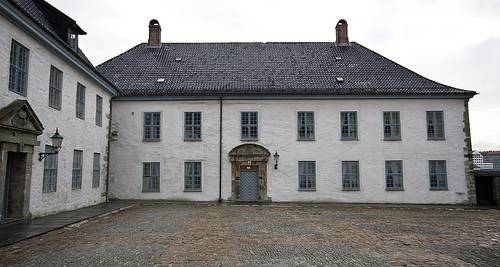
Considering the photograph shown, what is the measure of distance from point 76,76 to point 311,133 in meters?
12.4

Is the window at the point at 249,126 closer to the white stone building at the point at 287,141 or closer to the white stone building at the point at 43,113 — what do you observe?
the white stone building at the point at 287,141

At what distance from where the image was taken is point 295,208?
17.6m

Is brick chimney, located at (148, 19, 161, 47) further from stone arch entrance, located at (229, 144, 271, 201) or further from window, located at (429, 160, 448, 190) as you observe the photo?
window, located at (429, 160, 448, 190)

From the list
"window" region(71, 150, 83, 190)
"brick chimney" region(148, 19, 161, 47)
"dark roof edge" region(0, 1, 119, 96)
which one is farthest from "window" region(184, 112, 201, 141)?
"brick chimney" region(148, 19, 161, 47)

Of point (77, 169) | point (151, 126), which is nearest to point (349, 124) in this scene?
point (151, 126)

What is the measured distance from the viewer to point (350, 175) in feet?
66.6

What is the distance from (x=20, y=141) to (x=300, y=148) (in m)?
13.7

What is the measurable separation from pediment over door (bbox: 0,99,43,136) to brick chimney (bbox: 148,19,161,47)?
14.4m

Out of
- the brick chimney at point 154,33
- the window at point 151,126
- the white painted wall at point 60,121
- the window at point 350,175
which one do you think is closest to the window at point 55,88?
the white painted wall at point 60,121

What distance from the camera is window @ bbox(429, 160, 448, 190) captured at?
2017cm

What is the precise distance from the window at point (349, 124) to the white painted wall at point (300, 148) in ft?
0.80

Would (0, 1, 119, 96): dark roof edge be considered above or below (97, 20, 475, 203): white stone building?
above

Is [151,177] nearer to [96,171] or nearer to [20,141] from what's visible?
[96,171]

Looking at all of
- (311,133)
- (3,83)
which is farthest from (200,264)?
(311,133)
